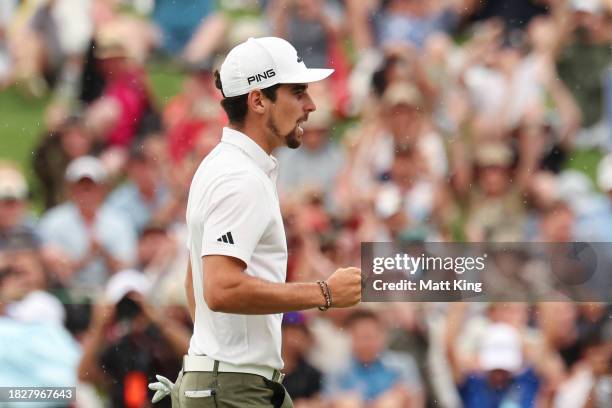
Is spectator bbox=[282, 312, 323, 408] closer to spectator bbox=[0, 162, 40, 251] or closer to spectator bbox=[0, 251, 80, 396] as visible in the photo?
spectator bbox=[0, 251, 80, 396]

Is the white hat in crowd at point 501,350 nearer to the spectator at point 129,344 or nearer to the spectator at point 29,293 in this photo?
the spectator at point 129,344

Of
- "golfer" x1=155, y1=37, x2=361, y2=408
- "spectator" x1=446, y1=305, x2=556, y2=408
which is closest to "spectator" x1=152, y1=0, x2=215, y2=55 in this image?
"spectator" x1=446, y1=305, x2=556, y2=408

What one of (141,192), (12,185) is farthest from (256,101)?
(12,185)

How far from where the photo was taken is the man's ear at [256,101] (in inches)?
Result: 133

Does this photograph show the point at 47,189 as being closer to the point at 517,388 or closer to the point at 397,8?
the point at 397,8

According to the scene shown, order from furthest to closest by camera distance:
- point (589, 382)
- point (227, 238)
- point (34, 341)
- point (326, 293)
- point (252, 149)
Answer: point (34, 341), point (589, 382), point (252, 149), point (326, 293), point (227, 238)

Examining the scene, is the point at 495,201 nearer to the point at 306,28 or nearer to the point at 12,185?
the point at 306,28

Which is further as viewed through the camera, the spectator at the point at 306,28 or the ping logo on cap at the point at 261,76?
the spectator at the point at 306,28

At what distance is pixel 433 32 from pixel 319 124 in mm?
770

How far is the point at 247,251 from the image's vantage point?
3.10 m

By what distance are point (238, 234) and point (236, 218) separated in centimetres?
4

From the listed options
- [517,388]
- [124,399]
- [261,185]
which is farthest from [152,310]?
[261,185]

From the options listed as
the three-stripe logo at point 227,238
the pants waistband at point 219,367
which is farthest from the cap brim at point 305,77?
the pants waistband at point 219,367

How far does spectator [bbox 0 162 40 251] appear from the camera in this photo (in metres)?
6.49
